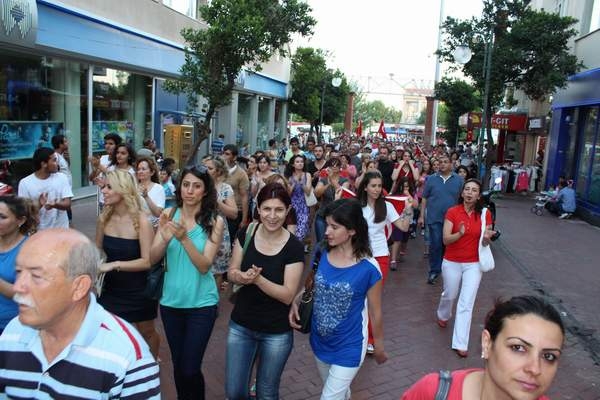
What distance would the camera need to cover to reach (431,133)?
111 ft

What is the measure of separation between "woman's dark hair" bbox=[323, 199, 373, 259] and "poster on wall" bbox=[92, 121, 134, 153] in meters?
11.3

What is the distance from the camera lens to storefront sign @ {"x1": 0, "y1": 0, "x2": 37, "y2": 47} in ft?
29.9

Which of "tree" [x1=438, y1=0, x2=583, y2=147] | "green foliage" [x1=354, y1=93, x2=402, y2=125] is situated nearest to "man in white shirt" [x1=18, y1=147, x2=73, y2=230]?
"tree" [x1=438, y1=0, x2=583, y2=147]

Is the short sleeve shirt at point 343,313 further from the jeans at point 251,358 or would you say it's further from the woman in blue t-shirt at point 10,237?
the woman in blue t-shirt at point 10,237

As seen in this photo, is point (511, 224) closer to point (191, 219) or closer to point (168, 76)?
point (168, 76)

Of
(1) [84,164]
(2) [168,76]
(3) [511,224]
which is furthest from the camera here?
(2) [168,76]

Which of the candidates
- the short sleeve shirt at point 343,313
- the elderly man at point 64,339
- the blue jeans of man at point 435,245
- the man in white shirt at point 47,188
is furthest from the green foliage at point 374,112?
the elderly man at point 64,339

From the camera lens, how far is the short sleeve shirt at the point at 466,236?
5.49 m

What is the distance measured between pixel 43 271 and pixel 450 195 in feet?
22.5

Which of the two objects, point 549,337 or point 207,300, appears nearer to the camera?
point 549,337

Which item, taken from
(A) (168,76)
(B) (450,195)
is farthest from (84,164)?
(B) (450,195)

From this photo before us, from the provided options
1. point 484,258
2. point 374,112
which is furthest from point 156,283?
point 374,112

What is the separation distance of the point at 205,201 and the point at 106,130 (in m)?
11.5

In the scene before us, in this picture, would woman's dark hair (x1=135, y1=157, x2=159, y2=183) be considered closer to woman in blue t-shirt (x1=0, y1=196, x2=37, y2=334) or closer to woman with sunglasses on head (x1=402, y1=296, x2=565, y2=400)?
woman in blue t-shirt (x1=0, y1=196, x2=37, y2=334)
